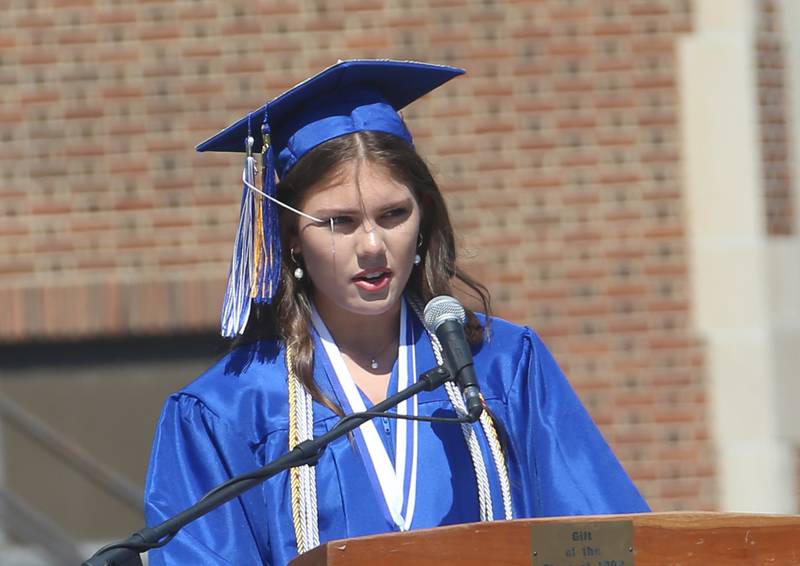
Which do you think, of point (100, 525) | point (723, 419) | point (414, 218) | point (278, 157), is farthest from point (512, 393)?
point (100, 525)

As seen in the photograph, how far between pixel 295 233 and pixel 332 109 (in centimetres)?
28

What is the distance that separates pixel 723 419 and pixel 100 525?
2.92m

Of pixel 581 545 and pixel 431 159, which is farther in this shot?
pixel 431 159

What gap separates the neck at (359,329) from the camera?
309cm

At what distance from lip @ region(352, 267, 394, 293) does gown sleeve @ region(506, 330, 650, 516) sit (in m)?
0.36

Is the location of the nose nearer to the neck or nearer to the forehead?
the forehead

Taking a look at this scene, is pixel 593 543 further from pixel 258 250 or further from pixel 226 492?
pixel 258 250

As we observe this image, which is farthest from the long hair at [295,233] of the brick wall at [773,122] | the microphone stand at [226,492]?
the brick wall at [773,122]

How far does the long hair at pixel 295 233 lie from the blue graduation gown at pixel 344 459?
0.04 meters

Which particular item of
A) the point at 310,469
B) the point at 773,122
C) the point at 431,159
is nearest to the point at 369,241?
the point at 310,469

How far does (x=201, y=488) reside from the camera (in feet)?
9.34

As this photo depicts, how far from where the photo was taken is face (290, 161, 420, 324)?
2.88m

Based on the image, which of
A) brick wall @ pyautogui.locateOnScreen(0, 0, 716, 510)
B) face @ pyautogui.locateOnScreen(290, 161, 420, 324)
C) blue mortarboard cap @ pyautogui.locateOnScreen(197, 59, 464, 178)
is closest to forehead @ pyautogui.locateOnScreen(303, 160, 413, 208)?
face @ pyautogui.locateOnScreen(290, 161, 420, 324)

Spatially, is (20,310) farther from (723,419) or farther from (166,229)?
(723,419)
